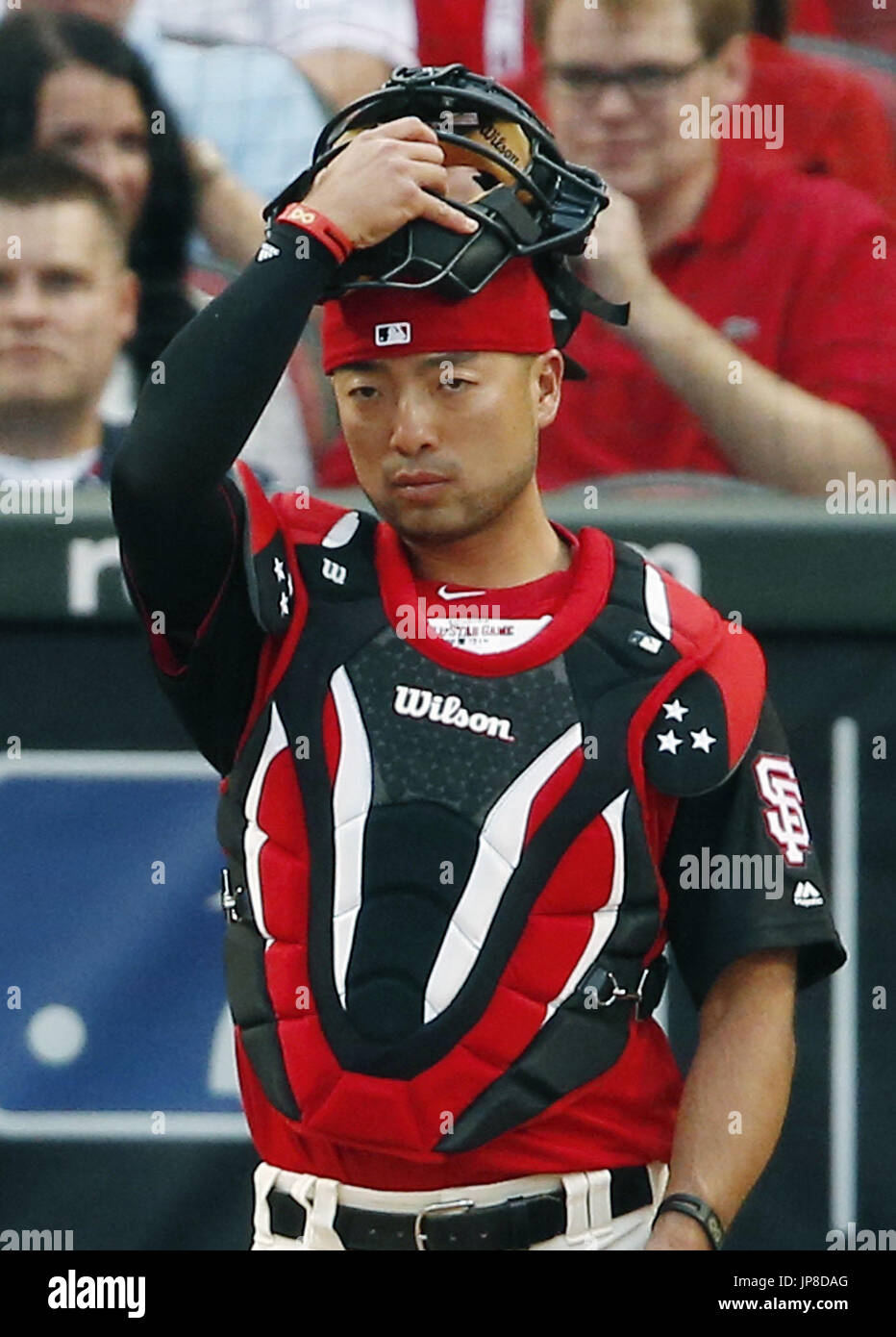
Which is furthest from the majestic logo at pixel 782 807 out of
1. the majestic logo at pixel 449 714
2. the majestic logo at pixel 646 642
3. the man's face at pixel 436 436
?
the man's face at pixel 436 436

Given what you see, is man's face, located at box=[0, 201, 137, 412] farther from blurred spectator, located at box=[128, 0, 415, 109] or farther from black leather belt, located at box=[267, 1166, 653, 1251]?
black leather belt, located at box=[267, 1166, 653, 1251]

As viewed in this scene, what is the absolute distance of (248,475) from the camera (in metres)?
2.15

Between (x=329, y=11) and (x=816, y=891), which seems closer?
(x=816, y=891)

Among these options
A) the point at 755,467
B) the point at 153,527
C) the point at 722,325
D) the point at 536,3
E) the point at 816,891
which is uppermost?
the point at 536,3

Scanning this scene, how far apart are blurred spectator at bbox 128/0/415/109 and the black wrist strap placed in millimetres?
2423

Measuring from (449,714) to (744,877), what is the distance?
352 mm

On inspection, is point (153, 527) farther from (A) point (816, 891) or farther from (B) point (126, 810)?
(B) point (126, 810)

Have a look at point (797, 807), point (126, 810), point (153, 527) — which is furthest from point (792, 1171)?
point (153, 527)

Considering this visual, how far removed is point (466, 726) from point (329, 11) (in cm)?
225

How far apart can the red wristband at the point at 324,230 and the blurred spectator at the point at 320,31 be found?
1.94 m

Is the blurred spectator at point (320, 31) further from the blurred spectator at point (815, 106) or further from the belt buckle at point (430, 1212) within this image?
the belt buckle at point (430, 1212)

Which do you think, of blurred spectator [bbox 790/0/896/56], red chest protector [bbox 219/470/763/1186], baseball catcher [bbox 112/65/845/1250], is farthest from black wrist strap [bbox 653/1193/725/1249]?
blurred spectator [bbox 790/0/896/56]

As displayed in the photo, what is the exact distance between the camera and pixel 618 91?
384 cm
